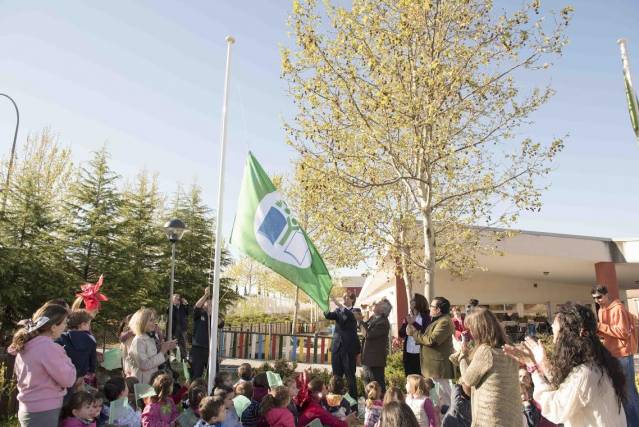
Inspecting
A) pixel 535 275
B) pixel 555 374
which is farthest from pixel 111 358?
pixel 535 275

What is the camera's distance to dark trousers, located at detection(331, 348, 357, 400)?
7.77 m

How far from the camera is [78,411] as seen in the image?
421 cm

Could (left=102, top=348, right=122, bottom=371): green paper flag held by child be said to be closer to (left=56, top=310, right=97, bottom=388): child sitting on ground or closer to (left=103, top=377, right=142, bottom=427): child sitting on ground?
(left=56, top=310, right=97, bottom=388): child sitting on ground

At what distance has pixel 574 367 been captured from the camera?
315cm

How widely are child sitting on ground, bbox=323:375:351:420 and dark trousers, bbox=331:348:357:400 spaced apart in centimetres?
154

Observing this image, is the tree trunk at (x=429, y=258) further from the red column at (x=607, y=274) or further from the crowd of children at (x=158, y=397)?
the red column at (x=607, y=274)

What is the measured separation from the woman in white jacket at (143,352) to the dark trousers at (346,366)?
9.81 feet

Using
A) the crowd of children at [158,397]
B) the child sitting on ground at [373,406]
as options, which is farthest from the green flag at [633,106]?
the child sitting on ground at [373,406]

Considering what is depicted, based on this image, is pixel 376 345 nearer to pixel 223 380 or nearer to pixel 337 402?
pixel 337 402

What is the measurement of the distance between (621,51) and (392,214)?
906 cm

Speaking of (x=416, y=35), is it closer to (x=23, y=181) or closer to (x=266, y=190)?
(x=266, y=190)

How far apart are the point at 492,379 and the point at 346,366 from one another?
14.9ft

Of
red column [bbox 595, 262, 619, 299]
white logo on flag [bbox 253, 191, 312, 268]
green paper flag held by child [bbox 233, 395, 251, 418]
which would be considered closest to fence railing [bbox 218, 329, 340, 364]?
white logo on flag [bbox 253, 191, 312, 268]

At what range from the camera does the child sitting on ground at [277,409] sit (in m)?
4.69
